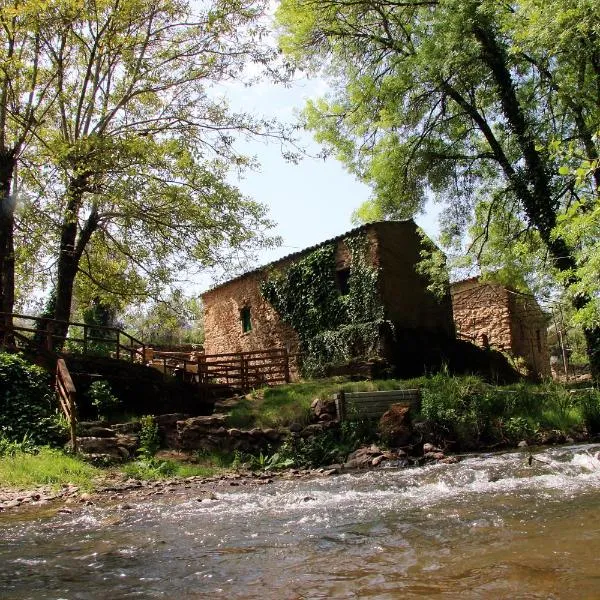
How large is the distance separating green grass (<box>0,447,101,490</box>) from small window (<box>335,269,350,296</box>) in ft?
38.5

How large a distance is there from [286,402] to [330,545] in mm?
8747

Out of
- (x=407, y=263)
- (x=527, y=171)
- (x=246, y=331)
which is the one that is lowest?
(x=246, y=331)

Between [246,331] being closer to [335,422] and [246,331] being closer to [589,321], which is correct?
[335,422]

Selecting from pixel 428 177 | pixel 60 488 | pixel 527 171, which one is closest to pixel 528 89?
pixel 527 171

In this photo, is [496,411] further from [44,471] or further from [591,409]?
[44,471]

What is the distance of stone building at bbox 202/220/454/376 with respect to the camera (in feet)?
60.1

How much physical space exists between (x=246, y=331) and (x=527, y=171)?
1248cm

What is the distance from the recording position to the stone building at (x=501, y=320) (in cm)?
2455

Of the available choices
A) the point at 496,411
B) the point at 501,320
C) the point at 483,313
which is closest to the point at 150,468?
the point at 496,411

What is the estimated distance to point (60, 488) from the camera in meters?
7.59

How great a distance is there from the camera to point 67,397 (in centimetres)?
1109

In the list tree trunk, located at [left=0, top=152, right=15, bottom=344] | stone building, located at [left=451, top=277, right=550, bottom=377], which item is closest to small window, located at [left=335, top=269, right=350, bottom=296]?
stone building, located at [left=451, top=277, right=550, bottom=377]

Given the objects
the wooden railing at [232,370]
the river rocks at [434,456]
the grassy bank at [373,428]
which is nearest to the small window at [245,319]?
the wooden railing at [232,370]

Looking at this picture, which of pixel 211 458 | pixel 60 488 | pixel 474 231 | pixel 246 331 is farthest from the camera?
pixel 246 331
